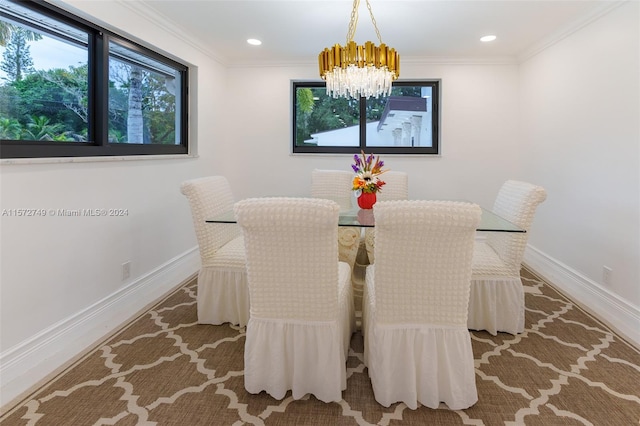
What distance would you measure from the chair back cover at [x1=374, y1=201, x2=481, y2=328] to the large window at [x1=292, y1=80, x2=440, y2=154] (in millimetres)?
3006

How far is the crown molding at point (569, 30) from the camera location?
265cm

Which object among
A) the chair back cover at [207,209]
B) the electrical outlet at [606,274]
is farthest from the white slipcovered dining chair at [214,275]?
the electrical outlet at [606,274]

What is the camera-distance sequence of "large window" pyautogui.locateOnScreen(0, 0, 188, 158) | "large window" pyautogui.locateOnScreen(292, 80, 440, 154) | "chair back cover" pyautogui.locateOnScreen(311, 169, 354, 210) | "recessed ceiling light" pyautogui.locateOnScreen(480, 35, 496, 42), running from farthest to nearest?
"large window" pyautogui.locateOnScreen(292, 80, 440, 154) < "chair back cover" pyautogui.locateOnScreen(311, 169, 354, 210) < "recessed ceiling light" pyautogui.locateOnScreen(480, 35, 496, 42) < "large window" pyautogui.locateOnScreen(0, 0, 188, 158)

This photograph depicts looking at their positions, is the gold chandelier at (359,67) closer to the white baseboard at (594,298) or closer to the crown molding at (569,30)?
the crown molding at (569,30)

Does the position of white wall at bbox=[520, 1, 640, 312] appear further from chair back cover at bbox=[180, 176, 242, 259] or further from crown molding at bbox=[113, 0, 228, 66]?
crown molding at bbox=[113, 0, 228, 66]

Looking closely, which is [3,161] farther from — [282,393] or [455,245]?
[455,245]

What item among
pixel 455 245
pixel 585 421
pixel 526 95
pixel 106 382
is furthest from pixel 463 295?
pixel 526 95

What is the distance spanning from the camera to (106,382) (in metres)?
1.84

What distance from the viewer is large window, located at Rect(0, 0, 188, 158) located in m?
1.97

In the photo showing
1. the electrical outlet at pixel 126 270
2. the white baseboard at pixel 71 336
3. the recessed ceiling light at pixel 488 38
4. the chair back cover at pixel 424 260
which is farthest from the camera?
the recessed ceiling light at pixel 488 38

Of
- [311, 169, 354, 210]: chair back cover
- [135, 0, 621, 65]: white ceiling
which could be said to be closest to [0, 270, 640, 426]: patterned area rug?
[311, 169, 354, 210]: chair back cover

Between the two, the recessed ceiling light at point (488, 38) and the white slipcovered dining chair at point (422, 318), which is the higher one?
the recessed ceiling light at point (488, 38)

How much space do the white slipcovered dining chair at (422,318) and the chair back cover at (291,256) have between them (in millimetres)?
212

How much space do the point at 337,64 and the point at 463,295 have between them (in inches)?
63.0
